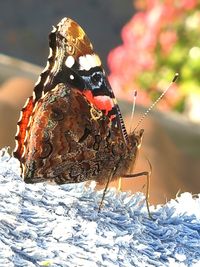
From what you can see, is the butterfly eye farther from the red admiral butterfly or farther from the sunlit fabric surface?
the sunlit fabric surface

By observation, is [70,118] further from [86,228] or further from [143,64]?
[143,64]

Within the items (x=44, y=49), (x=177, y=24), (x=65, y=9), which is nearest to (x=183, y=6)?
(x=177, y=24)

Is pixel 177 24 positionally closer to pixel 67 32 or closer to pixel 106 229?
pixel 67 32

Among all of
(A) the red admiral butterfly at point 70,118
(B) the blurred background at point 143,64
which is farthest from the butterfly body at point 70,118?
(B) the blurred background at point 143,64

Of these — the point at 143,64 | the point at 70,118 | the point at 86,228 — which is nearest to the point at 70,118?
the point at 70,118

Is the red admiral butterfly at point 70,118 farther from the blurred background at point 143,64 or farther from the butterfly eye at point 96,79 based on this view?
the blurred background at point 143,64

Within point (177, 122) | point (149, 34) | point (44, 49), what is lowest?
point (177, 122)
